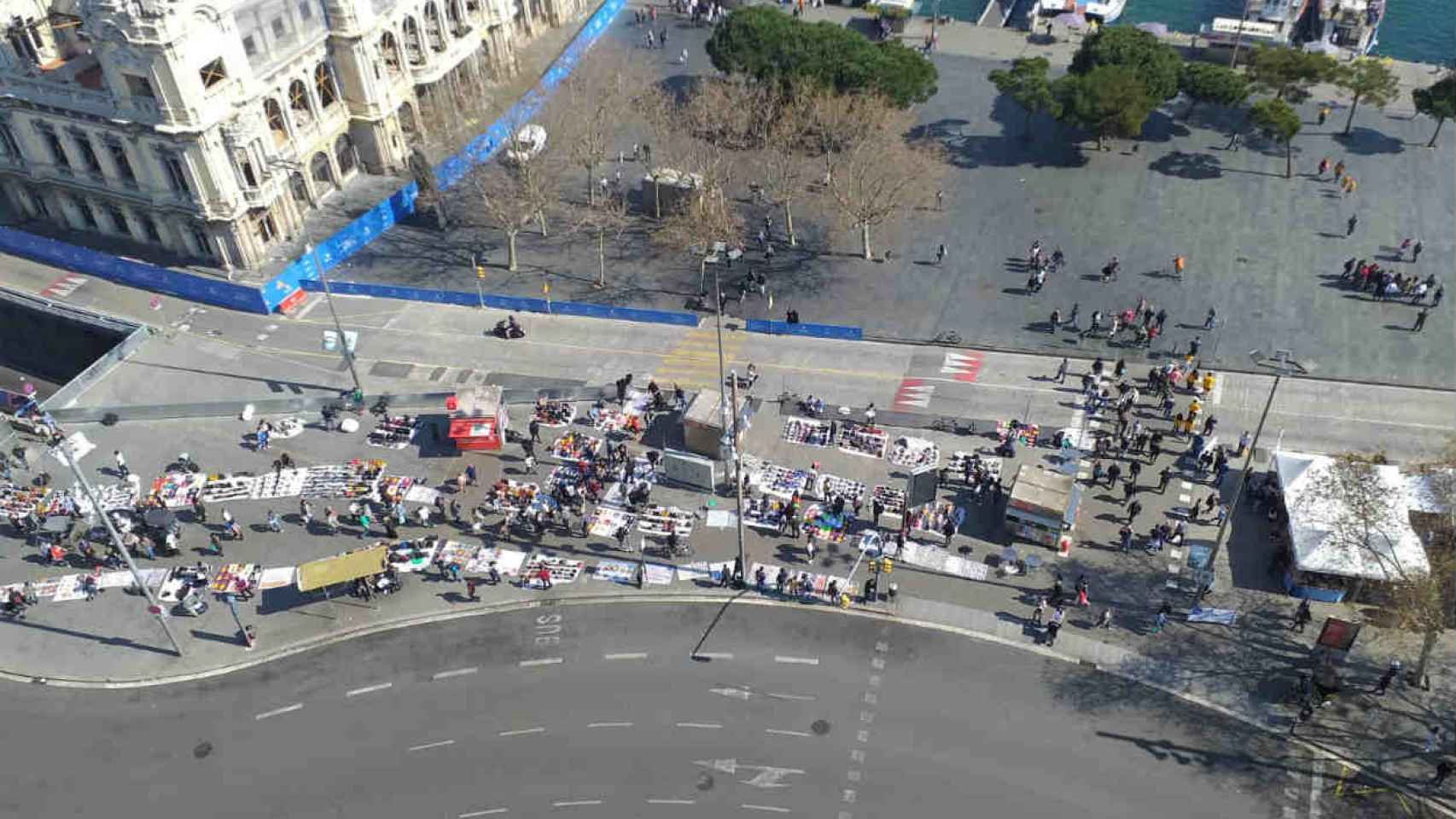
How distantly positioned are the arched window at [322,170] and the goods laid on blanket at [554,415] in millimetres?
30014

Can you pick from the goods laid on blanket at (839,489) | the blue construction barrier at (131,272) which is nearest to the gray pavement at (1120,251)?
the blue construction barrier at (131,272)

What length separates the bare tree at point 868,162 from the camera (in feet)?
235

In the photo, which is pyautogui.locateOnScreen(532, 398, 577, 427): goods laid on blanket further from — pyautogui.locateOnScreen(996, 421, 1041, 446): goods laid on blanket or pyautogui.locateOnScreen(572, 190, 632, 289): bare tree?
pyautogui.locateOnScreen(996, 421, 1041, 446): goods laid on blanket

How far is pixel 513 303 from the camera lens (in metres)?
71.3

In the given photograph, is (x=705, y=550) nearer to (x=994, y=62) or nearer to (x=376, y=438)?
(x=376, y=438)

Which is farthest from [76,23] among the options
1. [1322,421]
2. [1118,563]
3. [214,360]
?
[1322,421]

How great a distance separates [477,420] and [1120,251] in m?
42.7

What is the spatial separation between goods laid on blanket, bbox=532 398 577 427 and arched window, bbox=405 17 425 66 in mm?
35655

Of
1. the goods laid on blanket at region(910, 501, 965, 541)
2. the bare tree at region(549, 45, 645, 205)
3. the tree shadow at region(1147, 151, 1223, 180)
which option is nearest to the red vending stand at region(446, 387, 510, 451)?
the goods laid on blanket at region(910, 501, 965, 541)

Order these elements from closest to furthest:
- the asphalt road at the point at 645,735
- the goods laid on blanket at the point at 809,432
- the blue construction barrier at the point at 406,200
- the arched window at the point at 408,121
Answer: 1. the asphalt road at the point at 645,735
2. the goods laid on blanket at the point at 809,432
3. the blue construction barrier at the point at 406,200
4. the arched window at the point at 408,121

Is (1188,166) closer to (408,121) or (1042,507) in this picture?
(1042,507)

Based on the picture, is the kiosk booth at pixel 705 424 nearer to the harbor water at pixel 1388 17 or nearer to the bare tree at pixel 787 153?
the bare tree at pixel 787 153

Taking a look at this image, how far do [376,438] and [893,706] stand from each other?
31808mm

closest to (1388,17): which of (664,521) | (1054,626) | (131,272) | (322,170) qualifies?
(1054,626)
